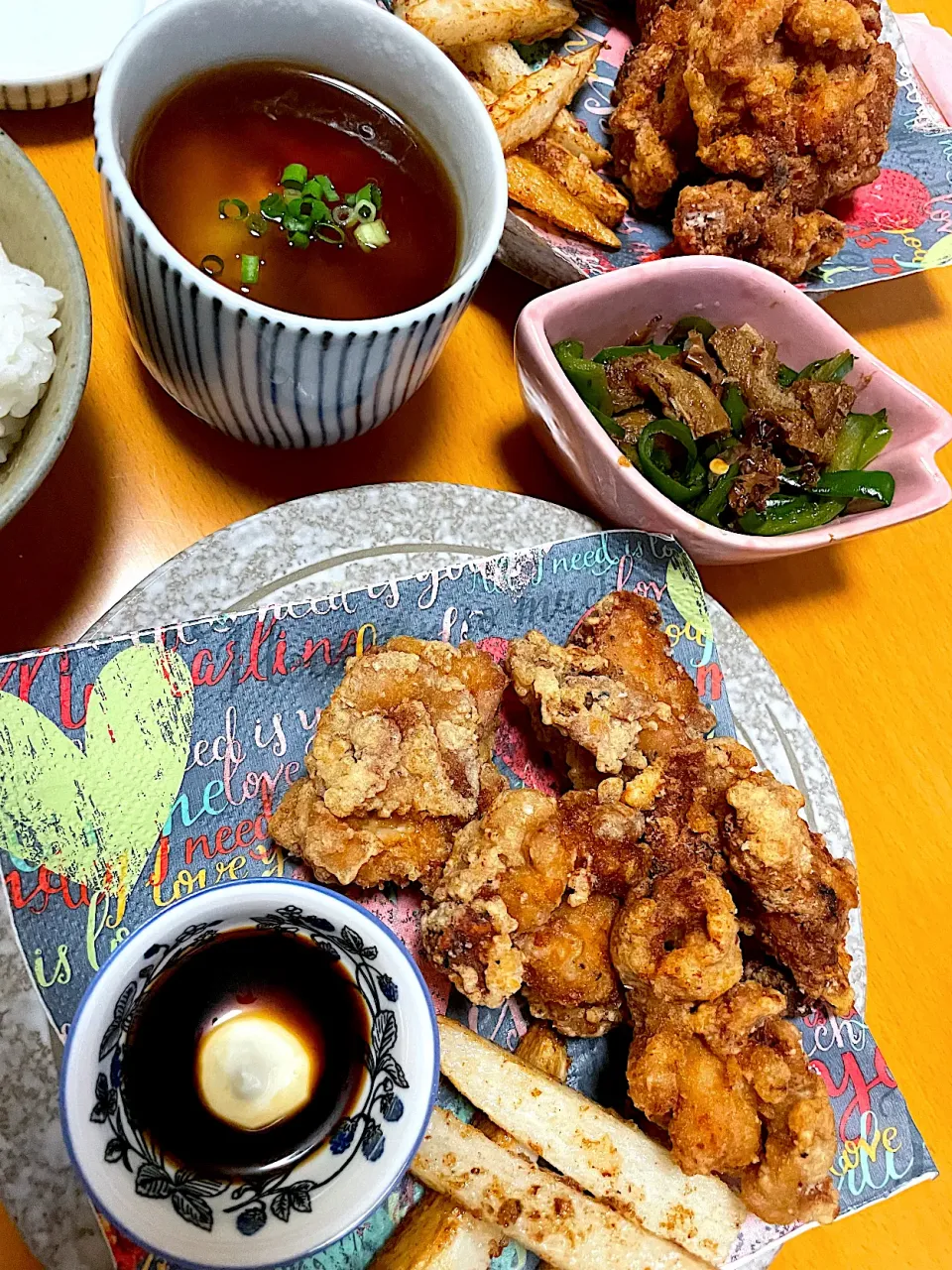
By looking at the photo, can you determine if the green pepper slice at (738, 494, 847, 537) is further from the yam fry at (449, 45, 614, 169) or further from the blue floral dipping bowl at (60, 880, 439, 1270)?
the blue floral dipping bowl at (60, 880, 439, 1270)

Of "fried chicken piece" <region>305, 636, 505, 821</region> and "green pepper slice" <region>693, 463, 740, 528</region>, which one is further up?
"green pepper slice" <region>693, 463, 740, 528</region>

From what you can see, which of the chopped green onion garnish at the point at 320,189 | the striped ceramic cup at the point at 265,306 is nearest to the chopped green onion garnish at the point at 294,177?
the chopped green onion garnish at the point at 320,189

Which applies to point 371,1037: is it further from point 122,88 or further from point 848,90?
point 848,90

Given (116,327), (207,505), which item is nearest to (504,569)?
(207,505)

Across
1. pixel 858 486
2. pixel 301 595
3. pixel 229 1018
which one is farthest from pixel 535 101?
pixel 229 1018

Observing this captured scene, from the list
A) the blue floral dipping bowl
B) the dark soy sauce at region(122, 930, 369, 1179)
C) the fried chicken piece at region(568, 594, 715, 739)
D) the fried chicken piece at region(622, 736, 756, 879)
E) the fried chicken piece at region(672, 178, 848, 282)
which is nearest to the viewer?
the blue floral dipping bowl

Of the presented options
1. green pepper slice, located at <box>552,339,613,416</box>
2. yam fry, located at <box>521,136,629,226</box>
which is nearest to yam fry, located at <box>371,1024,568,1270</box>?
green pepper slice, located at <box>552,339,613,416</box>

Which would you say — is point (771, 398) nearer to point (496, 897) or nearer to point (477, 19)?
point (477, 19)
